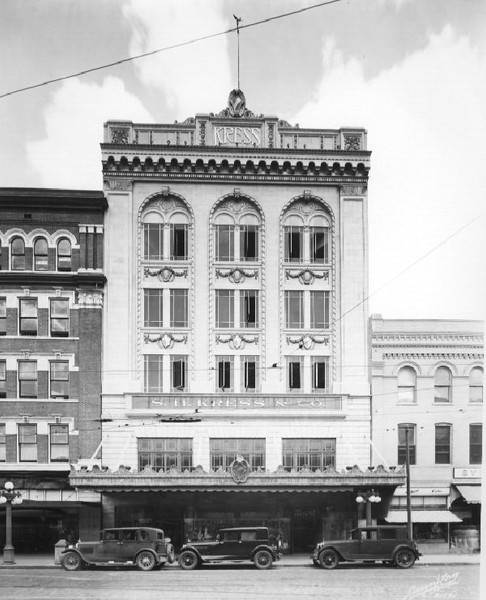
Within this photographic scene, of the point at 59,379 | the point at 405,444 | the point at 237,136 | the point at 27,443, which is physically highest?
the point at 237,136

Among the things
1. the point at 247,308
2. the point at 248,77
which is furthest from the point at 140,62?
the point at 247,308

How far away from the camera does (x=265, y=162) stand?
1895 cm

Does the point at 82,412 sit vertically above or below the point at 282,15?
below

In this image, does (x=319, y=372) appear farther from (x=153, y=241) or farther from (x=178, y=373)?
(x=153, y=241)

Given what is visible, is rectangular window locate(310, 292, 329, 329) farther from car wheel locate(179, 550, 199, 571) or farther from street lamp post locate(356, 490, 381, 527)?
car wheel locate(179, 550, 199, 571)

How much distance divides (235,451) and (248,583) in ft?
10.1

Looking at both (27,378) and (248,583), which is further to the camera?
(27,378)

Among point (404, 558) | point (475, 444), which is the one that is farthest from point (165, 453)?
point (475, 444)

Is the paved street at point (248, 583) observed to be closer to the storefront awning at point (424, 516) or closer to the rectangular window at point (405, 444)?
the storefront awning at point (424, 516)

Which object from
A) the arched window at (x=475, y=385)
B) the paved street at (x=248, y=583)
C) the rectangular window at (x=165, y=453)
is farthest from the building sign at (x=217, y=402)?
the paved street at (x=248, y=583)

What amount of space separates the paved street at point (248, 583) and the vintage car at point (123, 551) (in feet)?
0.73

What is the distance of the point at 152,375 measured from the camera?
18.9 metres

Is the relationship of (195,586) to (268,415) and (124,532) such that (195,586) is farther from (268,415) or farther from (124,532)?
(268,415)

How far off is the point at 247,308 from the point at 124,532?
4930 mm
